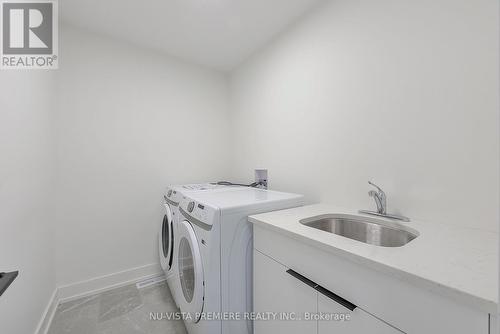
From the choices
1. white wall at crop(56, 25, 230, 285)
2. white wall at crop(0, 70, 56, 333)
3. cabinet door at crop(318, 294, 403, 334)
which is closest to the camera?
cabinet door at crop(318, 294, 403, 334)

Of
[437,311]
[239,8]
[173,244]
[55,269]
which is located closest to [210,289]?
[173,244]

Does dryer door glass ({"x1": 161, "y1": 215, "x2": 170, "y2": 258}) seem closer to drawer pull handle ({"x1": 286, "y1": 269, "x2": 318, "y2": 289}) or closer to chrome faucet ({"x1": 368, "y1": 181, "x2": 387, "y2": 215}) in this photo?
drawer pull handle ({"x1": 286, "y1": 269, "x2": 318, "y2": 289})

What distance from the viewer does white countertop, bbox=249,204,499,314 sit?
454 mm

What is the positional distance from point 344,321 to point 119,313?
1703 millimetres

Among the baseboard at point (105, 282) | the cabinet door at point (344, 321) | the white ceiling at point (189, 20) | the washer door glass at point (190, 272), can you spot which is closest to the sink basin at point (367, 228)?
the cabinet door at point (344, 321)

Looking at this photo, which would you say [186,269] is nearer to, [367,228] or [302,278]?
[302,278]

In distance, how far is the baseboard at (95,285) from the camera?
4.86 ft

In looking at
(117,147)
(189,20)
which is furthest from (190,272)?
(189,20)

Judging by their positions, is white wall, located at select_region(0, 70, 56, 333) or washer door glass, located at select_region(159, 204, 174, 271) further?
washer door glass, located at select_region(159, 204, 174, 271)

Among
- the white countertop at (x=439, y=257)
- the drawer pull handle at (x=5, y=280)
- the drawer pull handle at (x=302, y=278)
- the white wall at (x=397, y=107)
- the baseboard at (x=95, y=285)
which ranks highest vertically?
the white wall at (x=397, y=107)

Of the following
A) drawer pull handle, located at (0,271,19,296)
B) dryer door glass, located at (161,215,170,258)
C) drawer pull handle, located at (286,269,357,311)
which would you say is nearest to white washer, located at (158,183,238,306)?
dryer door glass, located at (161,215,170,258)

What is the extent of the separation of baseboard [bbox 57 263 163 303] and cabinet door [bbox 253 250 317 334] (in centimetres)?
141

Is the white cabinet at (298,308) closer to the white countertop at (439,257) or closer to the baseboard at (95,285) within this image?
the white countertop at (439,257)

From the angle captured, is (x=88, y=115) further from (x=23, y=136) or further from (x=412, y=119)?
(x=412, y=119)
